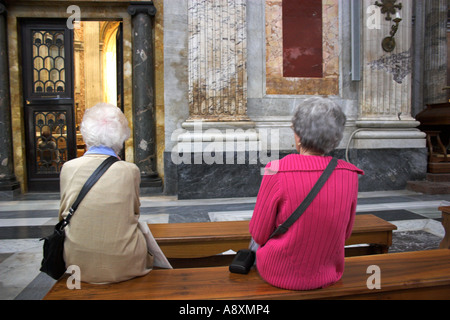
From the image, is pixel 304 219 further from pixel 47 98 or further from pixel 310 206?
pixel 47 98

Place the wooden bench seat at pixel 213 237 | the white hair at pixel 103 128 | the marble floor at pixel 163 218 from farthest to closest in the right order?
1. the marble floor at pixel 163 218
2. the wooden bench seat at pixel 213 237
3. the white hair at pixel 103 128

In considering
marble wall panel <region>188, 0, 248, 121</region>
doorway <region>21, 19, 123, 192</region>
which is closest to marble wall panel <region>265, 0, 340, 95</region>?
Result: marble wall panel <region>188, 0, 248, 121</region>

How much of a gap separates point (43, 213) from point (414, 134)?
5.95 meters

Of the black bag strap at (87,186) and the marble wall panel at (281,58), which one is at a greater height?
the marble wall panel at (281,58)

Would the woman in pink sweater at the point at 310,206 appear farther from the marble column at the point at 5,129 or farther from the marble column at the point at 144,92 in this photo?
the marble column at the point at 5,129

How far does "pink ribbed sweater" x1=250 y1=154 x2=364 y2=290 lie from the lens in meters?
1.40

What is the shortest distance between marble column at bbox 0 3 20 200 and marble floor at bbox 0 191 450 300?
0.31 m

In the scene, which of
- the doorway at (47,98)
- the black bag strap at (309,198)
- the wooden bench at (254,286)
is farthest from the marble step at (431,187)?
the doorway at (47,98)

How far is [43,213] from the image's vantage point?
474 cm

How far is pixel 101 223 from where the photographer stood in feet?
5.08

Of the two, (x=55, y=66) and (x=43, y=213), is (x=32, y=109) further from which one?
(x=43, y=213)

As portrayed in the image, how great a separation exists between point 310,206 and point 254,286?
17.7 inches

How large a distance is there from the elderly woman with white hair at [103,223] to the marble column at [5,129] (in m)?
5.08

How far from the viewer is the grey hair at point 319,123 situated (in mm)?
1431
